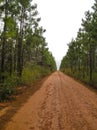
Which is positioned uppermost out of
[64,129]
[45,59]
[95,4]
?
[95,4]

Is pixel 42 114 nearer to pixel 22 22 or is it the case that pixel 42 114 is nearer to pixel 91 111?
pixel 91 111

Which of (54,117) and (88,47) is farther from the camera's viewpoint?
(88,47)

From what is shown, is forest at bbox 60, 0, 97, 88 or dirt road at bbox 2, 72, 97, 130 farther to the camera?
forest at bbox 60, 0, 97, 88

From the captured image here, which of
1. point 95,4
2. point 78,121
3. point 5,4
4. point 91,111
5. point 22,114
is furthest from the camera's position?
point 95,4

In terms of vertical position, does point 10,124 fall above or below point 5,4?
below

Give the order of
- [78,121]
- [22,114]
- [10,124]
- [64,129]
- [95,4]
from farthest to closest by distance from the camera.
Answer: [95,4]
[22,114]
[78,121]
[10,124]
[64,129]

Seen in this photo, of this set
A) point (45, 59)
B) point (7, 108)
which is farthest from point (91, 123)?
point (45, 59)

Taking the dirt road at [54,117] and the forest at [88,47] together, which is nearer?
the dirt road at [54,117]

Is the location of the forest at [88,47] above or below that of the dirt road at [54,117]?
above

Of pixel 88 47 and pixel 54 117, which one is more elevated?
pixel 88 47

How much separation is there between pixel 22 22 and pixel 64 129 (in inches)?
920

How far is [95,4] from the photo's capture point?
95.1ft

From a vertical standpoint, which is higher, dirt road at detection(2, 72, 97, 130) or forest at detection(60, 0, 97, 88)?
forest at detection(60, 0, 97, 88)

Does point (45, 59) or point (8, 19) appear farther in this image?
point (45, 59)
